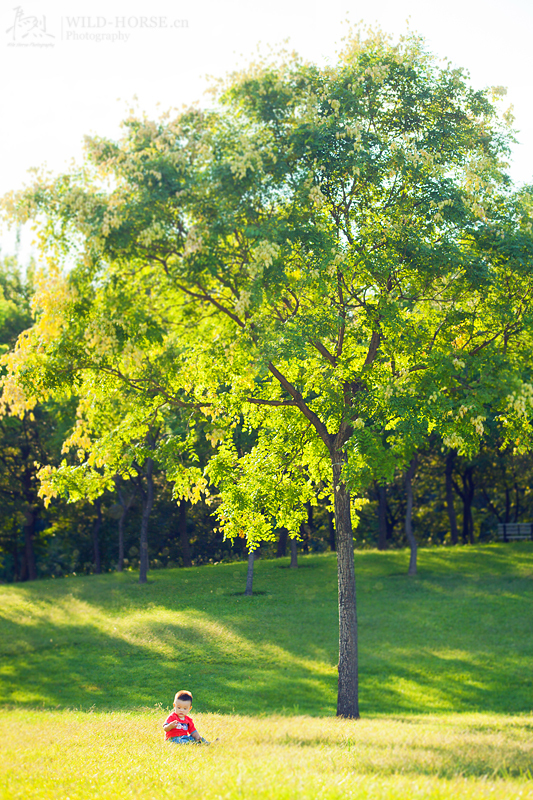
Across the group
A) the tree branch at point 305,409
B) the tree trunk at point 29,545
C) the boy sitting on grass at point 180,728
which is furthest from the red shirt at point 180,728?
A: the tree trunk at point 29,545

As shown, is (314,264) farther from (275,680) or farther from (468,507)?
(468,507)

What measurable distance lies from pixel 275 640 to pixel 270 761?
16950 millimetres

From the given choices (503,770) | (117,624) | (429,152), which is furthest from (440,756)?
(117,624)

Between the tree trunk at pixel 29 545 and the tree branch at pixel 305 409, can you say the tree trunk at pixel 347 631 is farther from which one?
the tree trunk at pixel 29 545

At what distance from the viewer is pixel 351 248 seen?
13781 mm

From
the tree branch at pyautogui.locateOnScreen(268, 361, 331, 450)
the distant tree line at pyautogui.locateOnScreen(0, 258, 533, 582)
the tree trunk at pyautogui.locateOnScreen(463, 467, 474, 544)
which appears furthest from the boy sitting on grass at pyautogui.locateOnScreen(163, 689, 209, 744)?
the tree trunk at pyautogui.locateOnScreen(463, 467, 474, 544)

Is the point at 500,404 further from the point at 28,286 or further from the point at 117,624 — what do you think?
the point at 28,286

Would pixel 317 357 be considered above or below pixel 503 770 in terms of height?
above

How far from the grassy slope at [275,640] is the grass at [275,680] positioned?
9 cm

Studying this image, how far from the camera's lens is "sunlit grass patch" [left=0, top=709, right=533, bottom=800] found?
6770mm

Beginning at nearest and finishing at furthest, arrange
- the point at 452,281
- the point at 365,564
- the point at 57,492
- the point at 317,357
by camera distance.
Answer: the point at 452,281
the point at 57,492
the point at 317,357
the point at 365,564

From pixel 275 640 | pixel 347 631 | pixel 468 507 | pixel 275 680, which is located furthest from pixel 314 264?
pixel 468 507

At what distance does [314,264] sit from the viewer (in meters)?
13.0

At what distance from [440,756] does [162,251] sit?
10.3 m
